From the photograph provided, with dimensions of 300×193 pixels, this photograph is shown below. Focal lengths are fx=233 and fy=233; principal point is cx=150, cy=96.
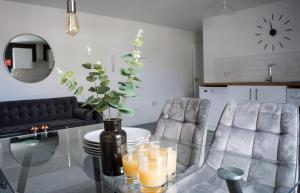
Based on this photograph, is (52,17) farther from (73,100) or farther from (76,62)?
(73,100)

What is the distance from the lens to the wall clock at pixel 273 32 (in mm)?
4270

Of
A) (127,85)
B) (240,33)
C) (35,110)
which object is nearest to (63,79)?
(127,85)

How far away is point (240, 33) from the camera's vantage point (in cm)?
487

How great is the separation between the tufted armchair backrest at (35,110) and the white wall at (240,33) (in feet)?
10.6

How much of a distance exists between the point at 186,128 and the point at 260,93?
257 cm

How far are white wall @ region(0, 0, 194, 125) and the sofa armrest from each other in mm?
652

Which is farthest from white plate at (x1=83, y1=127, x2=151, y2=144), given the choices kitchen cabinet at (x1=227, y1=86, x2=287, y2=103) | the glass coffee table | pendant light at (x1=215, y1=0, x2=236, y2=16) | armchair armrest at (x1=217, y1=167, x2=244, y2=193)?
pendant light at (x1=215, y1=0, x2=236, y2=16)

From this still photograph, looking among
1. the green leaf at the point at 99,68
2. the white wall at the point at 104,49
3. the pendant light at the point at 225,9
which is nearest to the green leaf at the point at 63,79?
the green leaf at the point at 99,68

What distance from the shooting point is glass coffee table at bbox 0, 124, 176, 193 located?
122 cm

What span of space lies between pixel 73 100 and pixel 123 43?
1.78 m

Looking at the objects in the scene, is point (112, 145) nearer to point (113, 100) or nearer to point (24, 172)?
point (113, 100)

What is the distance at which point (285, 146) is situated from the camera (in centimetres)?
124

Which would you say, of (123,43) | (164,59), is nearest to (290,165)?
(123,43)

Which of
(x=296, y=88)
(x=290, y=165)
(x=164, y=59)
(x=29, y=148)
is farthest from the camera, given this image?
(x=164, y=59)
